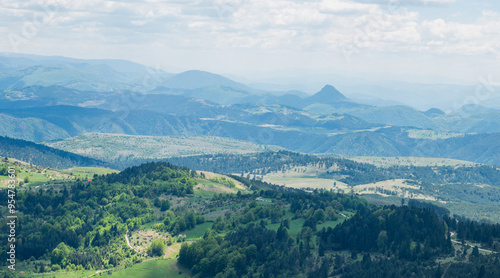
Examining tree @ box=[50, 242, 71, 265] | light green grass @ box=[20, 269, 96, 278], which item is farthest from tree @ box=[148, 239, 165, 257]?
tree @ box=[50, 242, 71, 265]

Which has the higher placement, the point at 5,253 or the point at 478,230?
the point at 478,230

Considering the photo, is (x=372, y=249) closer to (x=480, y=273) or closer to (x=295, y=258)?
(x=295, y=258)

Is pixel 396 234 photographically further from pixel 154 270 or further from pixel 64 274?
pixel 64 274

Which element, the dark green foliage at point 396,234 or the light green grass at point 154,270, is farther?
the light green grass at point 154,270

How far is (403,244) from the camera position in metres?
148

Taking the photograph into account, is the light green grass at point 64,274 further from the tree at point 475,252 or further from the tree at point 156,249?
the tree at point 475,252

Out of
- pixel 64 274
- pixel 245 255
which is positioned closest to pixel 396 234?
pixel 245 255

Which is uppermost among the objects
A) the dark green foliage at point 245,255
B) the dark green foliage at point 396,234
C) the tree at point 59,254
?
the dark green foliage at point 396,234

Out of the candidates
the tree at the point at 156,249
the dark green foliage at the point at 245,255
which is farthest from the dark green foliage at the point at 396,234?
the tree at the point at 156,249

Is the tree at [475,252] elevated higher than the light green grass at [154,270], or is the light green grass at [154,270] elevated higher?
the tree at [475,252]

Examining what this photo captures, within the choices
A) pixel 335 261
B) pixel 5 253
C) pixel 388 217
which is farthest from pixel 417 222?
pixel 5 253

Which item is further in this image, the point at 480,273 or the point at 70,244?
the point at 70,244

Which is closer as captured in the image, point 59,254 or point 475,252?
point 475,252

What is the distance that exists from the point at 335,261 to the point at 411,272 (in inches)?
958
